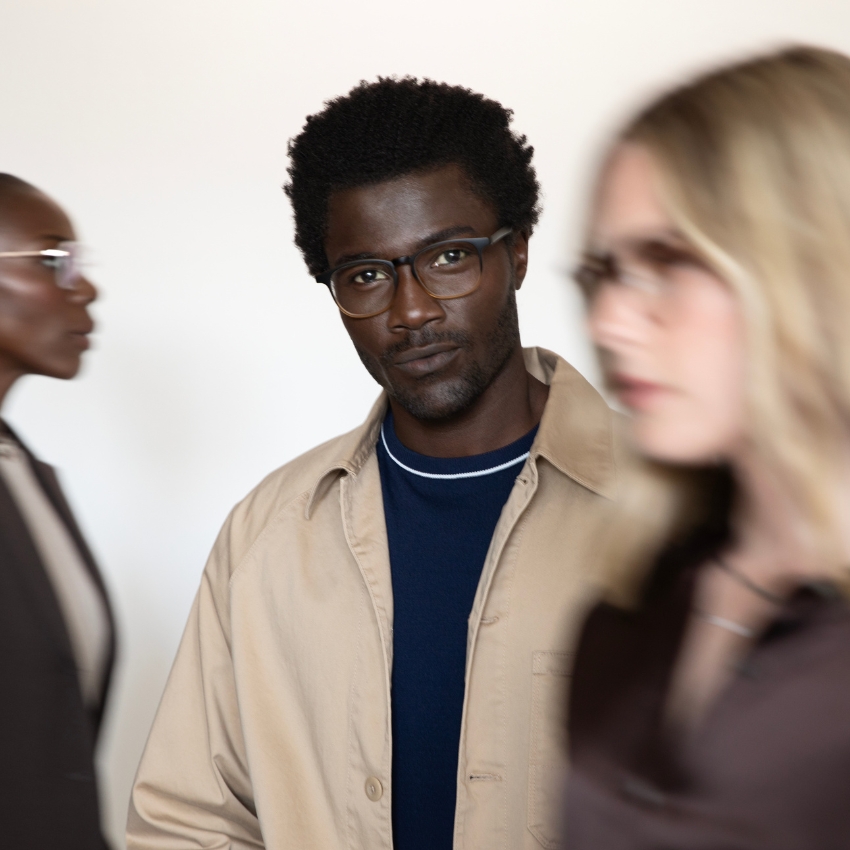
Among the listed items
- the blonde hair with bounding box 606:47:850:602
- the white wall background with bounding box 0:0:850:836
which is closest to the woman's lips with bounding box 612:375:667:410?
the blonde hair with bounding box 606:47:850:602

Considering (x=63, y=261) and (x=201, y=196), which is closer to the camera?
(x=63, y=261)

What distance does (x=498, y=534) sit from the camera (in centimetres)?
174

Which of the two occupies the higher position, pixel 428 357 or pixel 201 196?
pixel 201 196

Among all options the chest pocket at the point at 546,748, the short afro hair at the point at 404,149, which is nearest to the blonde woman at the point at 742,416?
the chest pocket at the point at 546,748

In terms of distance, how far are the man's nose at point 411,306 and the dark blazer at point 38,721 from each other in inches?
28.7

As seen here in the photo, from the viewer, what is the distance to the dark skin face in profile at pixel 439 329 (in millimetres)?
1797

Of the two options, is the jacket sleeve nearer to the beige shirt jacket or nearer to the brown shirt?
the beige shirt jacket

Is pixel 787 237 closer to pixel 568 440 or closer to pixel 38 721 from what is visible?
pixel 568 440

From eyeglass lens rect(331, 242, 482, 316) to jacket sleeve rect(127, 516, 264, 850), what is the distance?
687mm

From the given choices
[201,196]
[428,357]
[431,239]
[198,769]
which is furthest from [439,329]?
[201,196]

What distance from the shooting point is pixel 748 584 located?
983mm

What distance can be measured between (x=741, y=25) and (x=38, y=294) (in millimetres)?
2225

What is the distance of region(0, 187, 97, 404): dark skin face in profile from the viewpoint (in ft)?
5.31

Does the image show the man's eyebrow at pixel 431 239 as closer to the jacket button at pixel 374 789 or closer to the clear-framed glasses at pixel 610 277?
the clear-framed glasses at pixel 610 277
